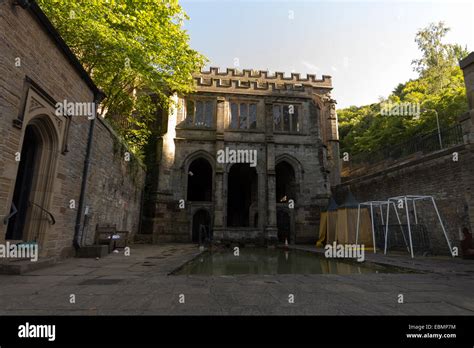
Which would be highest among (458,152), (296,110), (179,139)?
(296,110)

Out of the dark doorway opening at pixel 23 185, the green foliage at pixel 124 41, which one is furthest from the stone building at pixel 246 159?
the dark doorway opening at pixel 23 185

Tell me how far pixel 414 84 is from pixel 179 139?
28254 mm

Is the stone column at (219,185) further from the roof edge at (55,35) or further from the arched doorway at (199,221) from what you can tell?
the roof edge at (55,35)

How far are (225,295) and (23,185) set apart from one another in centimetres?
644

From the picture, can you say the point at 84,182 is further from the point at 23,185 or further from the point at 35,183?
the point at 23,185

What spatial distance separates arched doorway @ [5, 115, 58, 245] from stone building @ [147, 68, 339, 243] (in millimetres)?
11524

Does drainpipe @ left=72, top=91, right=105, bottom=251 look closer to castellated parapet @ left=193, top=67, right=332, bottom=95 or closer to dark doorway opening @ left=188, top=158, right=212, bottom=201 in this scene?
castellated parapet @ left=193, top=67, right=332, bottom=95

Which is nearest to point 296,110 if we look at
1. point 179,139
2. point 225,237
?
point 179,139

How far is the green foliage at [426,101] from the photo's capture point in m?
19.7

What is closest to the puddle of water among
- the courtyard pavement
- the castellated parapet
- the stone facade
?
the courtyard pavement

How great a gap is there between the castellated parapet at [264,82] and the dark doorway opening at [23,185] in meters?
16.3

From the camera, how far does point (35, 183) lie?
6926 millimetres

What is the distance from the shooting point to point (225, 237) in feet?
59.5
